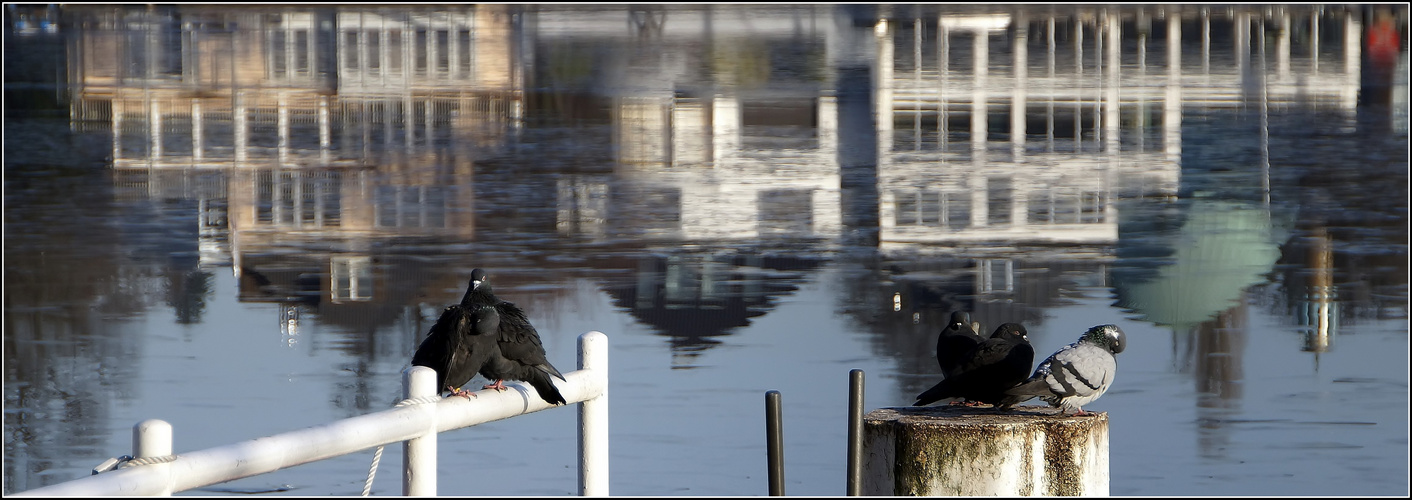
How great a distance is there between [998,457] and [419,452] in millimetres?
1729

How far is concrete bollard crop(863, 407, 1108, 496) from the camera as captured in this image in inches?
218

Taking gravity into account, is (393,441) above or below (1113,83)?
below

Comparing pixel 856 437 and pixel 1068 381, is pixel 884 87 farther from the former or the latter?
pixel 856 437

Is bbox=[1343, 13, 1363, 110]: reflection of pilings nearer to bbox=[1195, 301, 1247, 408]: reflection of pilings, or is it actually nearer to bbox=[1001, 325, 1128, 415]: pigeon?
bbox=[1195, 301, 1247, 408]: reflection of pilings

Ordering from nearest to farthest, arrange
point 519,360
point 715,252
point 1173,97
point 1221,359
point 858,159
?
point 519,360
point 1221,359
point 715,252
point 858,159
point 1173,97

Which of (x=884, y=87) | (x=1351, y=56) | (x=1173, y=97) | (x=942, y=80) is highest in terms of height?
(x=1351, y=56)

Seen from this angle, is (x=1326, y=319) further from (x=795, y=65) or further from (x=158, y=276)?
(x=795, y=65)

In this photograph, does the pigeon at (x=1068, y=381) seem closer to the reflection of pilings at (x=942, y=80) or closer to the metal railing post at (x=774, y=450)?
the metal railing post at (x=774, y=450)

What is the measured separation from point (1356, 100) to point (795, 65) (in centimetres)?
1184

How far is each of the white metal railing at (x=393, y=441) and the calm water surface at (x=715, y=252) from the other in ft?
8.51

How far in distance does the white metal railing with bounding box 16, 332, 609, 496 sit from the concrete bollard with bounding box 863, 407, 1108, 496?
0.91 metres

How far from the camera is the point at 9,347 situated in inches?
470

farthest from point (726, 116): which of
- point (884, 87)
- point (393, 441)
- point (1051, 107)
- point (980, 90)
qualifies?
point (393, 441)

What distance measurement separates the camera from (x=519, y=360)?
607 centimetres
